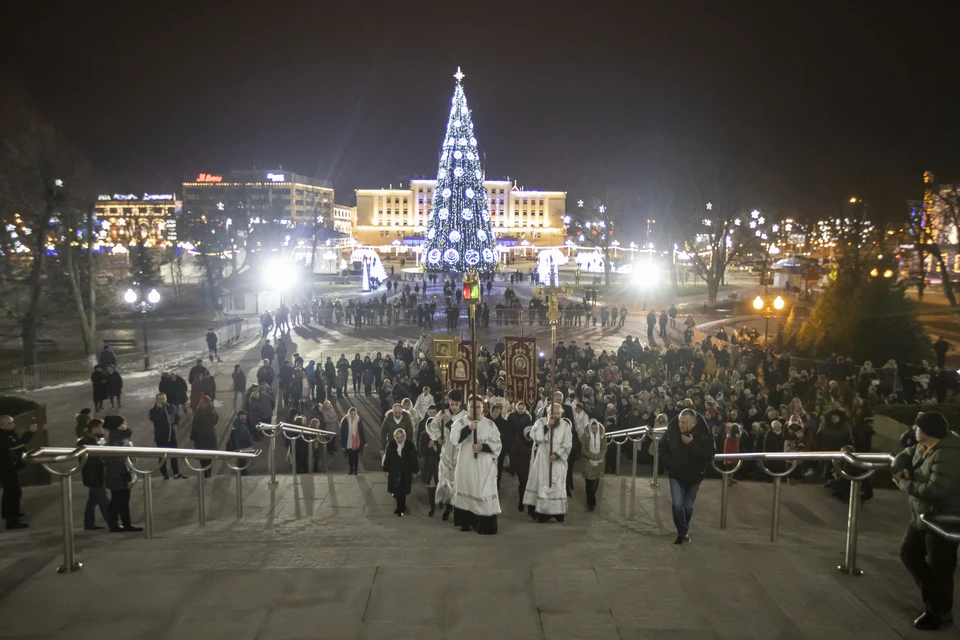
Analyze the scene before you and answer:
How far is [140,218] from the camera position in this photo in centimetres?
6131

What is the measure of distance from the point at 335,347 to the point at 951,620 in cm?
2063

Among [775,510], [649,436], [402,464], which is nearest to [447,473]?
[402,464]

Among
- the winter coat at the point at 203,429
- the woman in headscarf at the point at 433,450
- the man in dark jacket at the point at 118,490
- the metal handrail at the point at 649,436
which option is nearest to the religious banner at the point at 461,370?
the metal handrail at the point at 649,436

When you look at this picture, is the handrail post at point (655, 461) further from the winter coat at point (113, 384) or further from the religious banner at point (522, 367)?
the winter coat at point (113, 384)

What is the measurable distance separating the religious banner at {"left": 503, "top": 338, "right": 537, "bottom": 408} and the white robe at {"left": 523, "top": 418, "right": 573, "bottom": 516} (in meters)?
5.44

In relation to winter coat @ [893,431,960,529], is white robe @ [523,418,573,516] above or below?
below

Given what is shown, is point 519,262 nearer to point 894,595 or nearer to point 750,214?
point 750,214

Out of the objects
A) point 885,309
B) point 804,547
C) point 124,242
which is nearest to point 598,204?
point 124,242

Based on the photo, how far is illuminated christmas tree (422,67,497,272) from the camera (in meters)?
43.0

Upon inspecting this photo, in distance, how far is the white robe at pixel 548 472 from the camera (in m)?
6.83

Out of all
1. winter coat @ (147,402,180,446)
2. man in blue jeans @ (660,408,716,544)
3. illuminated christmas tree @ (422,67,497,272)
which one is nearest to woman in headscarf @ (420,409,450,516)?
man in blue jeans @ (660,408,716,544)

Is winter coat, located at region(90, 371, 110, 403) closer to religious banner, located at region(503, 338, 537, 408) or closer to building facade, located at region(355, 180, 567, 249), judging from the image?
religious banner, located at region(503, 338, 537, 408)

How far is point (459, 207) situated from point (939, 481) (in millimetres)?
41585

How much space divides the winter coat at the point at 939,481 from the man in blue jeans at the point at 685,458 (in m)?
1.72
